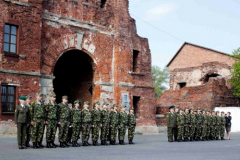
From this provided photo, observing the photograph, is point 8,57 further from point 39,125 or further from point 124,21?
point 124,21

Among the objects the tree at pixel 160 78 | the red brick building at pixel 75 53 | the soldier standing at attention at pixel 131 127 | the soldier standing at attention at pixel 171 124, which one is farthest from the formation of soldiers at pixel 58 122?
the tree at pixel 160 78

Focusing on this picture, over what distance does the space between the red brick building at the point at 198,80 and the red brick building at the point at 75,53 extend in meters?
4.34

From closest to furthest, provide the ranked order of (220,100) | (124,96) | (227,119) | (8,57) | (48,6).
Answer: (8,57), (48,6), (227,119), (124,96), (220,100)

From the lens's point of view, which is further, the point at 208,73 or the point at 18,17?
the point at 208,73

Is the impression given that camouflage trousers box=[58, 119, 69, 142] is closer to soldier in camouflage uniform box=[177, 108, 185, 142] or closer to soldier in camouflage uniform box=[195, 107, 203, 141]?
soldier in camouflage uniform box=[177, 108, 185, 142]

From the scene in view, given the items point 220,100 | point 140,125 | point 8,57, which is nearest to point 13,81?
point 8,57

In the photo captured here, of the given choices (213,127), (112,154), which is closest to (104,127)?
(112,154)

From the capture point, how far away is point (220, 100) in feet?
102

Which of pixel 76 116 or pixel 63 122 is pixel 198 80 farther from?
pixel 63 122

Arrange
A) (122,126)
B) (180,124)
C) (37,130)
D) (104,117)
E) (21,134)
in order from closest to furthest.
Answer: (21,134) < (37,130) < (104,117) < (122,126) < (180,124)

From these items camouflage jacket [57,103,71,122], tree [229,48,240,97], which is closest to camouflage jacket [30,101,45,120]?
camouflage jacket [57,103,71,122]

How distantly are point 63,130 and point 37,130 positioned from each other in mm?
1030

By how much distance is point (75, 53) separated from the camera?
2089cm

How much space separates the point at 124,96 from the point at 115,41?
351cm
